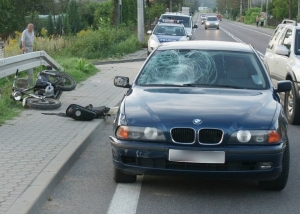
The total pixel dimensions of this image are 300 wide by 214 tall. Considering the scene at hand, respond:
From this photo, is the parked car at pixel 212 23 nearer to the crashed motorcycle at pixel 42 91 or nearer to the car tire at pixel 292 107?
the crashed motorcycle at pixel 42 91

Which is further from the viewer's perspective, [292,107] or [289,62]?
[289,62]

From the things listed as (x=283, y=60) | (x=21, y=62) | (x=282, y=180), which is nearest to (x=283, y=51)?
(x=283, y=60)

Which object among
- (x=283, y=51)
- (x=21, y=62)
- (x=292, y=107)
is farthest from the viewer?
(x=21, y=62)

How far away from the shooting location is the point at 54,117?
1133cm

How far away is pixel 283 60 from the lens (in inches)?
491

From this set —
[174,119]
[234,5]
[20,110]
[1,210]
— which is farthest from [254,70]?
[234,5]

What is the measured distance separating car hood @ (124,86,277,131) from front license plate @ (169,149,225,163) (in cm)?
27

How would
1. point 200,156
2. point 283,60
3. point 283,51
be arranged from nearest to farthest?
1. point 200,156
2. point 283,51
3. point 283,60

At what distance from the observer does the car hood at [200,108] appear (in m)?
6.75

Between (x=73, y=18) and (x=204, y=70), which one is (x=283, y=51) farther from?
(x=73, y=18)

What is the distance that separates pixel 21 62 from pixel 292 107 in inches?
207

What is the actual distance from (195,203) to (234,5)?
17251cm

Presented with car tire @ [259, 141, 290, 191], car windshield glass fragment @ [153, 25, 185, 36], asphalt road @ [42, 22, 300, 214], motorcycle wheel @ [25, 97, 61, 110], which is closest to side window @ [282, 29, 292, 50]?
motorcycle wheel @ [25, 97, 61, 110]

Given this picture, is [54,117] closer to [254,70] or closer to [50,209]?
[254,70]
